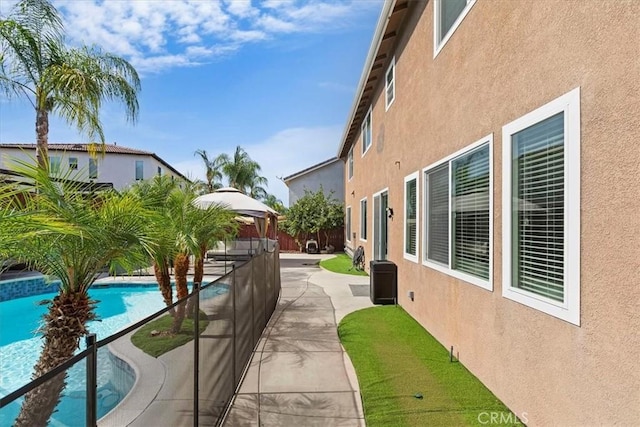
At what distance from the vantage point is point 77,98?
393 inches

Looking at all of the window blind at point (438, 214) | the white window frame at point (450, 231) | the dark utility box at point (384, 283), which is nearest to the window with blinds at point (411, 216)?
the white window frame at point (450, 231)

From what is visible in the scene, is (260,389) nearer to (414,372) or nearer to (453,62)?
(414,372)

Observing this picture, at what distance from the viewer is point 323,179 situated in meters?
32.4

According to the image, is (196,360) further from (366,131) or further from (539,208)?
(366,131)

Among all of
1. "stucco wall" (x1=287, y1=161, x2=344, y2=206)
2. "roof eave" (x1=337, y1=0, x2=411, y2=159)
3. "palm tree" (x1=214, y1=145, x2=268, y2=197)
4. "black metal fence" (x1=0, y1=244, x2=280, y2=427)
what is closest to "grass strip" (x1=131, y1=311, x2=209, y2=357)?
"black metal fence" (x1=0, y1=244, x2=280, y2=427)

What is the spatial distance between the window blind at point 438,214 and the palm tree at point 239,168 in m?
36.1

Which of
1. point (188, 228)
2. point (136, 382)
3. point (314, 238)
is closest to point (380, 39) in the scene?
point (188, 228)

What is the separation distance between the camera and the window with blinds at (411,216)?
814cm

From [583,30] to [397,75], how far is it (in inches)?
282

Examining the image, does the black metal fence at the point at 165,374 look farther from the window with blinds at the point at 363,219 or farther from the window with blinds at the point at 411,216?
the window with blinds at the point at 363,219

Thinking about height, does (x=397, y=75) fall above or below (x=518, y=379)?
above

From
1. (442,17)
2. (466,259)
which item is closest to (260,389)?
(466,259)

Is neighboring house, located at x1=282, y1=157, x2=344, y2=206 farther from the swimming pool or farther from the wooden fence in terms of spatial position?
the swimming pool

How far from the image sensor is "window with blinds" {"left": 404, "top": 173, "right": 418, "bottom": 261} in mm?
8141
